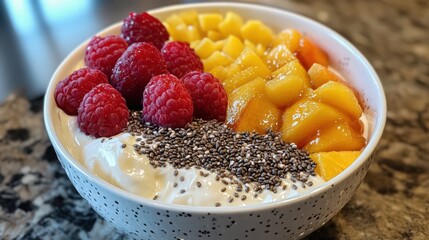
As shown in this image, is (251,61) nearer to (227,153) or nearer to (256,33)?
(256,33)

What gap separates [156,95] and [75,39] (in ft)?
3.63

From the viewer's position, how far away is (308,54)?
1467mm

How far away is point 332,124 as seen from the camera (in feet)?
A: 3.91

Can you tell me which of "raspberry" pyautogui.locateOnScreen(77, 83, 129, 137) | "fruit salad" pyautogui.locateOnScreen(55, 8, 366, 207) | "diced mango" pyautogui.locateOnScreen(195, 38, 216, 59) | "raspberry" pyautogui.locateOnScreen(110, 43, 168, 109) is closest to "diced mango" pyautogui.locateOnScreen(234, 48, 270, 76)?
"fruit salad" pyautogui.locateOnScreen(55, 8, 366, 207)

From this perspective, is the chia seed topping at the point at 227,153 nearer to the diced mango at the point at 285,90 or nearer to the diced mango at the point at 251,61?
the diced mango at the point at 285,90

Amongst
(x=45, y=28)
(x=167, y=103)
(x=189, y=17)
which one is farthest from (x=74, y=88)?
(x=45, y=28)

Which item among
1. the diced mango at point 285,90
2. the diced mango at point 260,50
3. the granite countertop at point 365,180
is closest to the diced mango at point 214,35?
the diced mango at point 260,50

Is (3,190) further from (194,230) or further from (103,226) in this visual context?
(194,230)

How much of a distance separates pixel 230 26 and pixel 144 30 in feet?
0.90

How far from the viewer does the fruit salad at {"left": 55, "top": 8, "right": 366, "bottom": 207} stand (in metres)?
1.06

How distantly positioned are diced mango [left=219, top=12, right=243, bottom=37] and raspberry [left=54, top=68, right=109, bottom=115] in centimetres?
44

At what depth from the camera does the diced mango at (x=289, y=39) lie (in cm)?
148

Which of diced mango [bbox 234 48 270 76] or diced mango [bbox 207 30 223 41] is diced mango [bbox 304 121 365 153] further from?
diced mango [bbox 207 30 223 41]

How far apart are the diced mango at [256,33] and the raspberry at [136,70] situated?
35 cm
